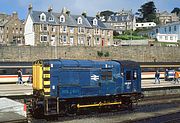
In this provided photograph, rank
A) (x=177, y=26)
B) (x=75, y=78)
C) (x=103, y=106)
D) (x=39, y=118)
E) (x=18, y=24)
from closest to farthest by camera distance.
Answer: (x=39, y=118) → (x=75, y=78) → (x=103, y=106) → (x=18, y=24) → (x=177, y=26)

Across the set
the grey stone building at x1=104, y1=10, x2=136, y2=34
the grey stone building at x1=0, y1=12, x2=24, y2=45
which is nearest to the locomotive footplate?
the grey stone building at x1=0, y1=12, x2=24, y2=45

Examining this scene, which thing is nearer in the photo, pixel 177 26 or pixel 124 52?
pixel 124 52

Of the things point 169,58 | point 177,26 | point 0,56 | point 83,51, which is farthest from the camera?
point 177,26

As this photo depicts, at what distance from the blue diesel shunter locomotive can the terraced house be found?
2251 inches

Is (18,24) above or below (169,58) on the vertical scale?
above

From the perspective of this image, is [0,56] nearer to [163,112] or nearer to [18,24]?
[18,24]

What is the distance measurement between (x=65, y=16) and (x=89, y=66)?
64.7 meters

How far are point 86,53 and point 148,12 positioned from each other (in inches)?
3600

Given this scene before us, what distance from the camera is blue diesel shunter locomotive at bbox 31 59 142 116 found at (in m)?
→ 19.7

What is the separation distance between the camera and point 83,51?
248 ft

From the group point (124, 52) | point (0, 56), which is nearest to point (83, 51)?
point (124, 52)

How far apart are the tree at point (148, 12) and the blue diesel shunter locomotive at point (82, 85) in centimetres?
13293

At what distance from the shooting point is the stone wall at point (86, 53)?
69.3 meters

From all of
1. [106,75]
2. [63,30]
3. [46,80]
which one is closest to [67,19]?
[63,30]
